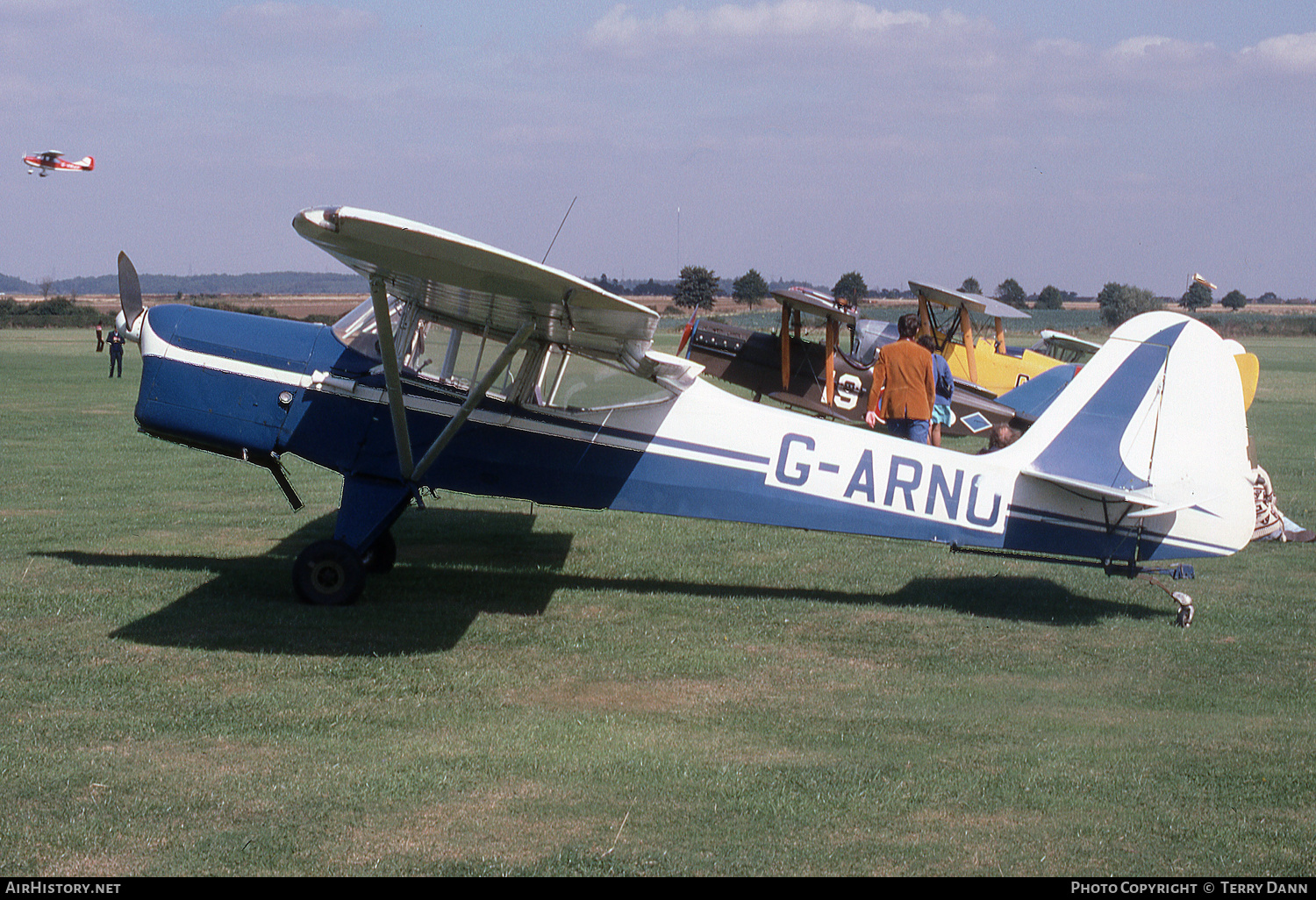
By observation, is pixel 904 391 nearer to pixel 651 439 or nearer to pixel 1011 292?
pixel 651 439

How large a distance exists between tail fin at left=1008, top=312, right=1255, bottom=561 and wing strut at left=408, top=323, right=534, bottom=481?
131 inches

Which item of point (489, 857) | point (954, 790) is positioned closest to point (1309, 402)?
point (954, 790)

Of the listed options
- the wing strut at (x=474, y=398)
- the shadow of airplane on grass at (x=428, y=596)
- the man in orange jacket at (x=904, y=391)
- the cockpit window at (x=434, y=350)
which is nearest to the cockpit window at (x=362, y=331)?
the cockpit window at (x=434, y=350)

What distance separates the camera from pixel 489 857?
3.77m

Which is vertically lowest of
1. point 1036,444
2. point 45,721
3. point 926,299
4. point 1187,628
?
point 45,721

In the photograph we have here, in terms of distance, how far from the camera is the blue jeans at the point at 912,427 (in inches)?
352

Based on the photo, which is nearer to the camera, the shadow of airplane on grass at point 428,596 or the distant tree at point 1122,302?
the shadow of airplane on grass at point 428,596

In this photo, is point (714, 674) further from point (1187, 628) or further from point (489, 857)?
point (1187, 628)

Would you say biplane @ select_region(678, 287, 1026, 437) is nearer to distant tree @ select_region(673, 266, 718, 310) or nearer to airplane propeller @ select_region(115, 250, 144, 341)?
airplane propeller @ select_region(115, 250, 144, 341)

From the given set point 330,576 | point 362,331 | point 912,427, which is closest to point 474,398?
point 362,331

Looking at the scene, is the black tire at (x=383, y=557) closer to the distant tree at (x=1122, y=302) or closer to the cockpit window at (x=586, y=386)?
the cockpit window at (x=586, y=386)

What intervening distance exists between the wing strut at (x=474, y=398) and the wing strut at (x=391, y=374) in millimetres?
107

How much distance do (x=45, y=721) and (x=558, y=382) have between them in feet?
11.6

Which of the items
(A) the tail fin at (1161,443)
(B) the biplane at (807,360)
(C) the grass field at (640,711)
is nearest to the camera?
(C) the grass field at (640,711)
